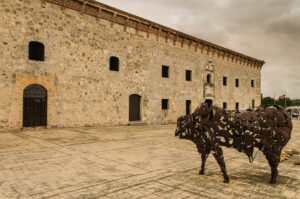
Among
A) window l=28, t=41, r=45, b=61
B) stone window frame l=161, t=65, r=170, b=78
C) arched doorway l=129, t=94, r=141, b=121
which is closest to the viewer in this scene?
window l=28, t=41, r=45, b=61

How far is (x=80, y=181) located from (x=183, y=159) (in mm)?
2821

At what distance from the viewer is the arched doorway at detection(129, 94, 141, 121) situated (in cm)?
1680

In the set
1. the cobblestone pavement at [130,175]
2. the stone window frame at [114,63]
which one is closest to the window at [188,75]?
the stone window frame at [114,63]

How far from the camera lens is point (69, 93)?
13500 mm

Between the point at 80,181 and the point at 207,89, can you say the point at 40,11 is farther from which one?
the point at 207,89

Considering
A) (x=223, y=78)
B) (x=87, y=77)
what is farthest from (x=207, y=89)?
(x=87, y=77)

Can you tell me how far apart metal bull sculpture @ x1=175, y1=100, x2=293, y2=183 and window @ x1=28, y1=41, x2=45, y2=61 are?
10905mm

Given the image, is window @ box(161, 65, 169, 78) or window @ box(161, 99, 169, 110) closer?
window @ box(161, 99, 169, 110)

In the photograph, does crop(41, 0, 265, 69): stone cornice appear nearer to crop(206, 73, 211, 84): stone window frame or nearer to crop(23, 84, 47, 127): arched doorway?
crop(206, 73, 211, 84): stone window frame

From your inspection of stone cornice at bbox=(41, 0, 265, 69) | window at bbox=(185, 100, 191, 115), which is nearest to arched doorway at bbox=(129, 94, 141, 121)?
stone cornice at bbox=(41, 0, 265, 69)

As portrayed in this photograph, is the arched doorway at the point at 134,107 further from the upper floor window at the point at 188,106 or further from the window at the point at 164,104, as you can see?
the upper floor window at the point at 188,106

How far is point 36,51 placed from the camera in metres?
13.0

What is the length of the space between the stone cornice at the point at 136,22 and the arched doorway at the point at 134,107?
482 cm

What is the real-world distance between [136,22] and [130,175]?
1401 cm
